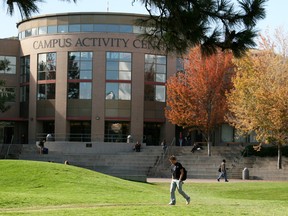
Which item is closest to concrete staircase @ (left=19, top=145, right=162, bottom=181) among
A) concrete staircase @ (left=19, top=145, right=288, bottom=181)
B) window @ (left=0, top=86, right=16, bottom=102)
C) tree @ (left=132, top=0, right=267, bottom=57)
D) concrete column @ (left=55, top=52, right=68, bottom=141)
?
concrete staircase @ (left=19, top=145, right=288, bottom=181)

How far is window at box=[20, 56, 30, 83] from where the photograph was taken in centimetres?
6069

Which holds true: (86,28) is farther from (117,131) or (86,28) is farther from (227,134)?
(227,134)

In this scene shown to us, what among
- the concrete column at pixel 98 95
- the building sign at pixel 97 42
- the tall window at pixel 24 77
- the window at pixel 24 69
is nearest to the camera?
the concrete column at pixel 98 95

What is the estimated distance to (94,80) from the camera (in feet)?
188

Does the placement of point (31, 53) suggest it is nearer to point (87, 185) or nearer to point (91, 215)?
point (87, 185)

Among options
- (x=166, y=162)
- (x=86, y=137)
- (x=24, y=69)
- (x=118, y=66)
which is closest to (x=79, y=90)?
(x=118, y=66)

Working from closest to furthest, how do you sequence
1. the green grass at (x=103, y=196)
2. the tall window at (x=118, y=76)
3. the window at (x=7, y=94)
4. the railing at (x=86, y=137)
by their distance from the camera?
the green grass at (x=103, y=196)
the window at (x=7, y=94)
the railing at (x=86, y=137)
the tall window at (x=118, y=76)

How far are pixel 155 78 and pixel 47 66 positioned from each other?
10.7 meters

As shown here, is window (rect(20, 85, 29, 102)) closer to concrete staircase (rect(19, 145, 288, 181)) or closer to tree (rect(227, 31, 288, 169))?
concrete staircase (rect(19, 145, 288, 181))

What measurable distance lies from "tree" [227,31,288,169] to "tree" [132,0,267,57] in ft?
97.5

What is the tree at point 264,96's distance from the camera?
4150 cm

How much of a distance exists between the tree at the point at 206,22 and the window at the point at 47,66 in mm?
47594

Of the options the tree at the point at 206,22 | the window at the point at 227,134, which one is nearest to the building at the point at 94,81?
the window at the point at 227,134

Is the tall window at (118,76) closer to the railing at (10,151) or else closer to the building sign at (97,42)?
the building sign at (97,42)
